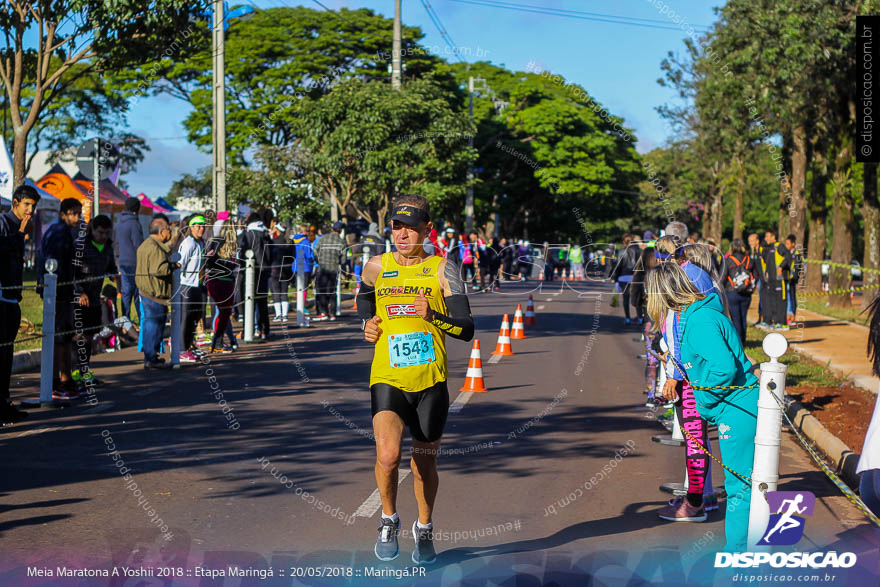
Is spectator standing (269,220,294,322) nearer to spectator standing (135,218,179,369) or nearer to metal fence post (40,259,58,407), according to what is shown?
spectator standing (135,218,179,369)

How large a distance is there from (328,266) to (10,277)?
10.9 m

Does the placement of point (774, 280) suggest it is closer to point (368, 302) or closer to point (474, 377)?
point (474, 377)

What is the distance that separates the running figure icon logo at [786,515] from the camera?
5.23 m

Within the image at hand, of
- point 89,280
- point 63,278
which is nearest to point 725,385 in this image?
point 63,278

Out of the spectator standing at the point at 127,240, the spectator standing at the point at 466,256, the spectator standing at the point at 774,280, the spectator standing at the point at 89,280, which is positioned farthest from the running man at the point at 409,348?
the spectator standing at the point at 466,256

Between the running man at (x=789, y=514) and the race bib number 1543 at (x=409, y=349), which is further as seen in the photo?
the running man at (x=789, y=514)

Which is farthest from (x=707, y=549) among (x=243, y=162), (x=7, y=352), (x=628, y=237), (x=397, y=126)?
(x=243, y=162)

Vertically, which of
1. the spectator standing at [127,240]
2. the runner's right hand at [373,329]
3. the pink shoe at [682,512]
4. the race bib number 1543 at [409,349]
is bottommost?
the pink shoe at [682,512]

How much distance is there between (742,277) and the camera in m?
15.3

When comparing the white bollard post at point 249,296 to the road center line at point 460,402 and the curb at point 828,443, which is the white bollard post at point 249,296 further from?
the curb at point 828,443

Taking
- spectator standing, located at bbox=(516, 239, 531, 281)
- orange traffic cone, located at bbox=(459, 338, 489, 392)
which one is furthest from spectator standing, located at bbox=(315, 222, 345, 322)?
spectator standing, located at bbox=(516, 239, 531, 281)

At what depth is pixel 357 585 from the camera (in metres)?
4.91

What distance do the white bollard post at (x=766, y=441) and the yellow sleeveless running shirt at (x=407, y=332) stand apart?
1.76 meters

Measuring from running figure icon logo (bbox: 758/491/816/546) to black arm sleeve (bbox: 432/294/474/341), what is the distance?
1873 mm
